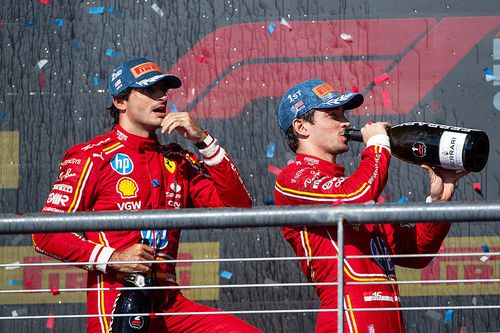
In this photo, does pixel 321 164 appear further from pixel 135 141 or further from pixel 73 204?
pixel 73 204

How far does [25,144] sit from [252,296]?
1.10m

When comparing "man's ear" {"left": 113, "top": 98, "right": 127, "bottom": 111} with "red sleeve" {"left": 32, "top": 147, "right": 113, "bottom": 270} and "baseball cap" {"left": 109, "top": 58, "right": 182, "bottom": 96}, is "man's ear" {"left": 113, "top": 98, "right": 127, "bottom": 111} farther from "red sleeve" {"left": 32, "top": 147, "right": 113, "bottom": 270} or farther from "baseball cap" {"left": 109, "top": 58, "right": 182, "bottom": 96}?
"red sleeve" {"left": 32, "top": 147, "right": 113, "bottom": 270}

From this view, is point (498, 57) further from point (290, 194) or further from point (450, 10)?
point (290, 194)

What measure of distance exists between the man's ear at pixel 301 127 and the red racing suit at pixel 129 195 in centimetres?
23

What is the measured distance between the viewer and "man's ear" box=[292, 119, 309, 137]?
3090mm

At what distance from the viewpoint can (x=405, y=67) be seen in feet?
13.3

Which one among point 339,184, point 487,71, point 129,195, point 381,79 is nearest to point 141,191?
point 129,195

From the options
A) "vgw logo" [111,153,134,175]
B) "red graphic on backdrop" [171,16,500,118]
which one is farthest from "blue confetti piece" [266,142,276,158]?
"vgw logo" [111,153,134,175]

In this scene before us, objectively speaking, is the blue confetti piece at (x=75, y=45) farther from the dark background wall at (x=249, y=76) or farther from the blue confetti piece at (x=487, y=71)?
the blue confetti piece at (x=487, y=71)

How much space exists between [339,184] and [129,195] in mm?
638

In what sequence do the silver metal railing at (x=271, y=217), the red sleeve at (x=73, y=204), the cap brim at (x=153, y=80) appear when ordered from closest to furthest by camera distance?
the silver metal railing at (x=271, y=217)
the red sleeve at (x=73, y=204)
the cap brim at (x=153, y=80)

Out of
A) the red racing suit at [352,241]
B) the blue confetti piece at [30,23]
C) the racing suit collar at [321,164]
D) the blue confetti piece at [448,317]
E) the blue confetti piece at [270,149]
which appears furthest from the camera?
the blue confetti piece at [30,23]

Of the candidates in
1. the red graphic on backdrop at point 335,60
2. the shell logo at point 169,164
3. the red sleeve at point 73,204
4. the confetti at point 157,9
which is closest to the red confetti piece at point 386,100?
the red graphic on backdrop at point 335,60

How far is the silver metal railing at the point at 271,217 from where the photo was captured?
2.18 m
